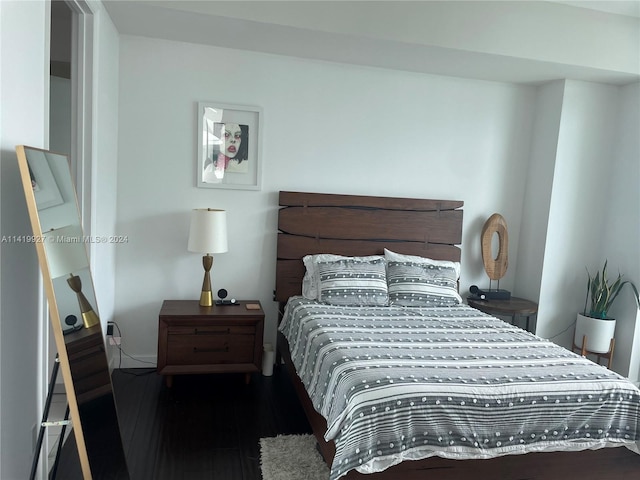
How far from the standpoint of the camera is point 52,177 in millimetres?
1741

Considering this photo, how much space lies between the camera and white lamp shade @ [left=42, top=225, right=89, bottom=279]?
63.6 inches

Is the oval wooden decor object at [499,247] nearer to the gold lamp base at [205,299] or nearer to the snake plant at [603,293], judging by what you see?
the snake plant at [603,293]

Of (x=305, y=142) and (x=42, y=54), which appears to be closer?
(x=42, y=54)

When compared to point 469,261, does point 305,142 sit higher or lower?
higher

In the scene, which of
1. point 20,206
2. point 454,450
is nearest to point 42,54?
point 20,206

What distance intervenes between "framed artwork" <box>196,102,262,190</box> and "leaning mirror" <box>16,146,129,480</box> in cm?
151

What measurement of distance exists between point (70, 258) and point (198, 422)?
1396 millimetres

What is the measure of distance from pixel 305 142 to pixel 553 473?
8.66ft

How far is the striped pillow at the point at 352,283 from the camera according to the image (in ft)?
10.6

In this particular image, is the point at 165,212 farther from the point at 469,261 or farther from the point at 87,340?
the point at 469,261

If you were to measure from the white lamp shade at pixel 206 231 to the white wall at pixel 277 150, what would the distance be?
29 cm

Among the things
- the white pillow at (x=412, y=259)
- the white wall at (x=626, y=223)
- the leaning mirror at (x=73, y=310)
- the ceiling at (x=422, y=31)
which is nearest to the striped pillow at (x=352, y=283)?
the white pillow at (x=412, y=259)

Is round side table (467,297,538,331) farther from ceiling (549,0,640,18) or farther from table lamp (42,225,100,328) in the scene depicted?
table lamp (42,225,100,328)

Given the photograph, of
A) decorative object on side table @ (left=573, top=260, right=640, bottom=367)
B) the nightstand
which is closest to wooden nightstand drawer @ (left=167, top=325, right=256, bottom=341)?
the nightstand
